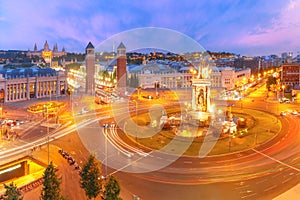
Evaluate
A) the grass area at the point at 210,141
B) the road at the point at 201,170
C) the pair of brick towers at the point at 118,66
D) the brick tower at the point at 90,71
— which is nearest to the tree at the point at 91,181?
the road at the point at 201,170

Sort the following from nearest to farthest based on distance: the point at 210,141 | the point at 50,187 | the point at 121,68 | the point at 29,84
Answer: the point at 50,187
the point at 210,141
the point at 29,84
the point at 121,68

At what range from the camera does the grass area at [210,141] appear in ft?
76.4

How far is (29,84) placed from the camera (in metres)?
50.1

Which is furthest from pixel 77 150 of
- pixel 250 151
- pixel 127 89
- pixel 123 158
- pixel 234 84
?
pixel 234 84

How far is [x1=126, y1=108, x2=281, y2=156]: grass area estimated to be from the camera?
23.3m

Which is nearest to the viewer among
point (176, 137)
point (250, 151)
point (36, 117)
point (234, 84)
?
point (250, 151)

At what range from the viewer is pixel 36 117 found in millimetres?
35250

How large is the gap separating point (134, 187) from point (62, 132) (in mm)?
13363

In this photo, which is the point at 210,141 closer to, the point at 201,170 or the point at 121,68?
the point at 201,170

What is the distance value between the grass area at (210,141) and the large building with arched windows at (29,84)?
81.8 feet

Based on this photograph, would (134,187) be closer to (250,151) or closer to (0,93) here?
(250,151)

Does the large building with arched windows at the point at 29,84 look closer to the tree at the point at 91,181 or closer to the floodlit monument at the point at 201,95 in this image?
the floodlit monument at the point at 201,95

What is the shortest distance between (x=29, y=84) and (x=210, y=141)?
34501 mm

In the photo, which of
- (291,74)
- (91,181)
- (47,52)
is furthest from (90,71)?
(47,52)
